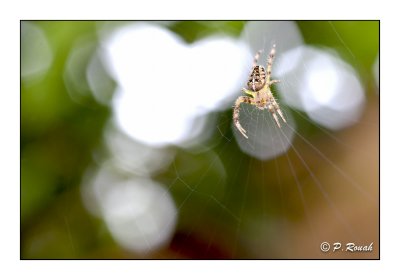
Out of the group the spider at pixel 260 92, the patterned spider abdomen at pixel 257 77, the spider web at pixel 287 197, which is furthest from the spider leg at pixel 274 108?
the patterned spider abdomen at pixel 257 77

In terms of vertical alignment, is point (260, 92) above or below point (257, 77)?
below

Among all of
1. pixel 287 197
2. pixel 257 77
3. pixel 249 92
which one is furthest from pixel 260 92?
pixel 287 197

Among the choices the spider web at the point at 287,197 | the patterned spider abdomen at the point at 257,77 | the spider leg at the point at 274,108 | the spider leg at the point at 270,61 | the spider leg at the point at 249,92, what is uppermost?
the spider leg at the point at 270,61

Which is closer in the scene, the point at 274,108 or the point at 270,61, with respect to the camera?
the point at 270,61

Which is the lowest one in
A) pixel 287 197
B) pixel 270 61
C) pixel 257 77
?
pixel 287 197

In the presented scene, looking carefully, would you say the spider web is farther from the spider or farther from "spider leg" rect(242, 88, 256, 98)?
"spider leg" rect(242, 88, 256, 98)

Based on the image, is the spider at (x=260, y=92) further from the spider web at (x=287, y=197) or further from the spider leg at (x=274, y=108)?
the spider web at (x=287, y=197)

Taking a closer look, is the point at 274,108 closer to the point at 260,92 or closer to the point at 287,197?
the point at 260,92

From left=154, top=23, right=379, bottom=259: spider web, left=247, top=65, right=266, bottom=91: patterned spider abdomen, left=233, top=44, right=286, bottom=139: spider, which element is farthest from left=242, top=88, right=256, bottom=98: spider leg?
left=154, top=23, right=379, bottom=259: spider web

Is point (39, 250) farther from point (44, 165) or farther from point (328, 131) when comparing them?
point (328, 131)
